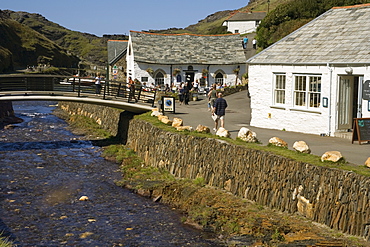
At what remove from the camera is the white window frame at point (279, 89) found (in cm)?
2495

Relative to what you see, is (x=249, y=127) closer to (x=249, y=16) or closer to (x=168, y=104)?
(x=168, y=104)

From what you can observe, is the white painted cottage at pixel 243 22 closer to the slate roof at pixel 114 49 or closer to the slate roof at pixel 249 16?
the slate roof at pixel 249 16

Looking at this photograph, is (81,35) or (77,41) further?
(81,35)

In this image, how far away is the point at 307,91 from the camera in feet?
77.5

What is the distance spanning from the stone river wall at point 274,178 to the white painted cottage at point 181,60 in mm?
27720

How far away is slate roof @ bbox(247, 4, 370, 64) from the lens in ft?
72.4

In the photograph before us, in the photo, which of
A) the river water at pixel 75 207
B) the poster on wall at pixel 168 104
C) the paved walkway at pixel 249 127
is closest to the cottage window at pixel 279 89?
the paved walkway at pixel 249 127

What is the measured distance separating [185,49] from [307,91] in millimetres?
30238

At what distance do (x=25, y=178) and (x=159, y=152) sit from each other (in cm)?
542

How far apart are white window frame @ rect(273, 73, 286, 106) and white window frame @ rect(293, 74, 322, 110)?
731mm

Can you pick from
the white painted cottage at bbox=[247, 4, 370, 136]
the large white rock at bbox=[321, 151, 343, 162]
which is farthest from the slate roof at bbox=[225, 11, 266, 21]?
the large white rock at bbox=[321, 151, 343, 162]

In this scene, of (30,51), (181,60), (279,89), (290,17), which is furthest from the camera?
A: (30,51)

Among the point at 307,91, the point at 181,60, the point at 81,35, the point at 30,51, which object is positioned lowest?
the point at 307,91

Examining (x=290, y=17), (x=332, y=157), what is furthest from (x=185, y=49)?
(x=332, y=157)
